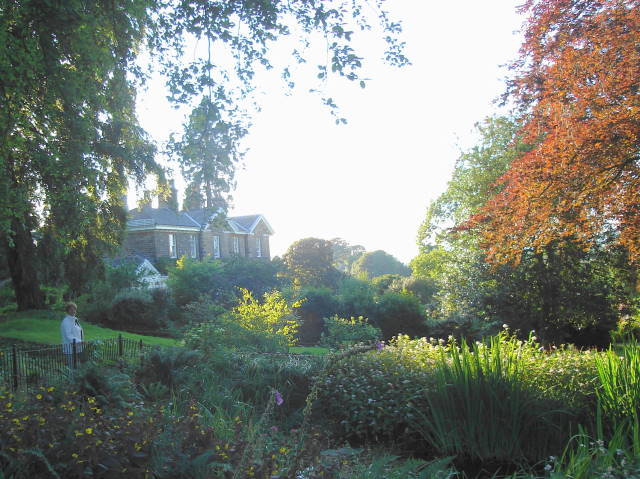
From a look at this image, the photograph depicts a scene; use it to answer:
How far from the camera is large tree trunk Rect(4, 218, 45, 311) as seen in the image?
18328mm

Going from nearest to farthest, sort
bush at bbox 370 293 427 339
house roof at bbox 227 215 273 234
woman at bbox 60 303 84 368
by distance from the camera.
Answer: woman at bbox 60 303 84 368
bush at bbox 370 293 427 339
house roof at bbox 227 215 273 234

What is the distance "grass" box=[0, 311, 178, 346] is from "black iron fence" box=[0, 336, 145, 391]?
14.8 ft

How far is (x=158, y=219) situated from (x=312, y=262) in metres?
10.1

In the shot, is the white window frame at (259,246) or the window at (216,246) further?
the white window frame at (259,246)

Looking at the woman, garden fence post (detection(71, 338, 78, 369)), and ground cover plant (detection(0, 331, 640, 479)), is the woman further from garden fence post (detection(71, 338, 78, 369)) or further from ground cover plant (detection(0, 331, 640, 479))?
ground cover plant (detection(0, 331, 640, 479))

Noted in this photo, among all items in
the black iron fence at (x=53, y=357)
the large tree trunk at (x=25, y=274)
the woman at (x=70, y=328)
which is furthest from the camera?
the large tree trunk at (x=25, y=274)

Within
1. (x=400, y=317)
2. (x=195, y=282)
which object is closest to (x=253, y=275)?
(x=195, y=282)

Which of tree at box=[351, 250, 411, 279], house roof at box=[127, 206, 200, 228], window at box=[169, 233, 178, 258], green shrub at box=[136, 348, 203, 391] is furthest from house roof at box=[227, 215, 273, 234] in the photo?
green shrub at box=[136, 348, 203, 391]

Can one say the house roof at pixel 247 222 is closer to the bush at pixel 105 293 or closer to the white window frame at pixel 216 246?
the white window frame at pixel 216 246

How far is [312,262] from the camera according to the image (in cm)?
3003

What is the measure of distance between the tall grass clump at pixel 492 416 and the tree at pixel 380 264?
53706mm

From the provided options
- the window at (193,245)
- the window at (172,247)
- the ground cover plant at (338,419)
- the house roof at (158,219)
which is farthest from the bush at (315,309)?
the window at (193,245)

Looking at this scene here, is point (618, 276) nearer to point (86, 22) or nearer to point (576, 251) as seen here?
point (576, 251)

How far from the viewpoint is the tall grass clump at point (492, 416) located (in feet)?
16.4
